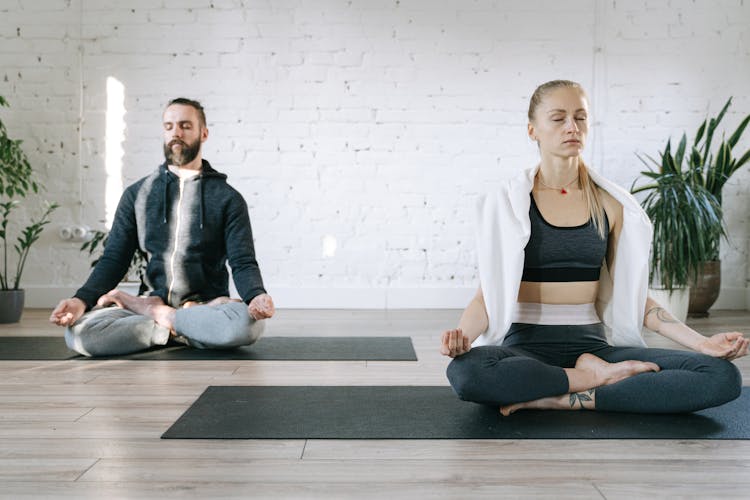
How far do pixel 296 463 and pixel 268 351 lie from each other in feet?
4.89

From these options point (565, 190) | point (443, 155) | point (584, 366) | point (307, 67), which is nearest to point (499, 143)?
point (443, 155)

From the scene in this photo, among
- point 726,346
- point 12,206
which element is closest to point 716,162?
point 726,346

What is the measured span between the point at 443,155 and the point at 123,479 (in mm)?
3704

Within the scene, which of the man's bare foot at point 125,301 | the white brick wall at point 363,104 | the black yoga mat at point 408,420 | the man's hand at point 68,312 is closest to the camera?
the black yoga mat at point 408,420

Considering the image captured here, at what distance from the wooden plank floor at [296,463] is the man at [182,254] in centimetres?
74

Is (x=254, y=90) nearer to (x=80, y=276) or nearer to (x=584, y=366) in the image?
(x=80, y=276)

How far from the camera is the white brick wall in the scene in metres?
4.72

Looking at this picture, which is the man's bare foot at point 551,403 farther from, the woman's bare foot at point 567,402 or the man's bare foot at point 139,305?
the man's bare foot at point 139,305

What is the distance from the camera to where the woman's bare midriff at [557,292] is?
6.68 ft

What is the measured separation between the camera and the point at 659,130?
4.82 meters

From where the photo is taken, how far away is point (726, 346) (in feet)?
5.82

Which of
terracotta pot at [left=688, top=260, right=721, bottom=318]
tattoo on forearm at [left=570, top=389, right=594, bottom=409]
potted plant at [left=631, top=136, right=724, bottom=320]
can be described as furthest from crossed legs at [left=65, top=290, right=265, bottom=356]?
terracotta pot at [left=688, top=260, right=721, bottom=318]

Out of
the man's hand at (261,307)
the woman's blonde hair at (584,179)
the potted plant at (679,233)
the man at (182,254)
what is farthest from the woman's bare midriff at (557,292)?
the potted plant at (679,233)

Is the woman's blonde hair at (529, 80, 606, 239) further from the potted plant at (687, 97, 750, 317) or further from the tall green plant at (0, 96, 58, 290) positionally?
the tall green plant at (0, 96, 58, 290)
